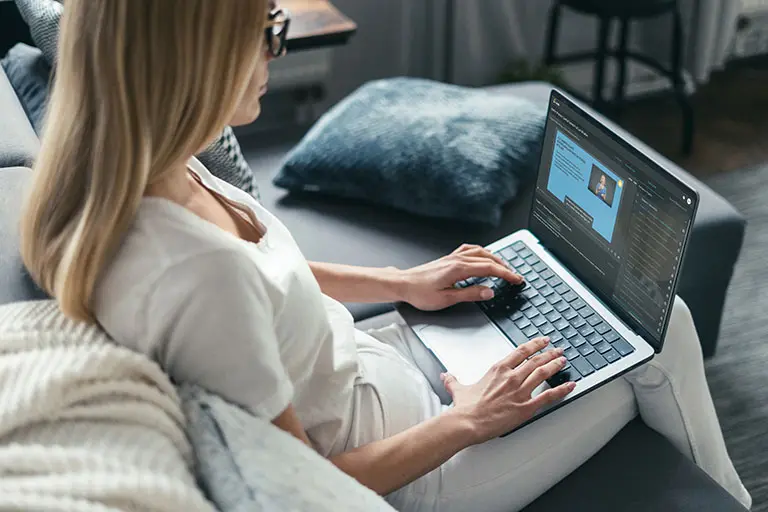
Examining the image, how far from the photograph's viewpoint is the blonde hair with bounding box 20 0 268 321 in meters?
0.77

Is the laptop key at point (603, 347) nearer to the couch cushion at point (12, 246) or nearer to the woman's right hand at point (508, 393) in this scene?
the woman's right hand at point (508, 393)

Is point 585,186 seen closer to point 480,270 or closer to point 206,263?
point 480,270

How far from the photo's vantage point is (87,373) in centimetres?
79

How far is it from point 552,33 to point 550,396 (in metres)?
1.97

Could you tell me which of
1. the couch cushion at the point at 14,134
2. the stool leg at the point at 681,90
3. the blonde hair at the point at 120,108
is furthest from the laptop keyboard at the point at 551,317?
the stool leg at the point at 681,90

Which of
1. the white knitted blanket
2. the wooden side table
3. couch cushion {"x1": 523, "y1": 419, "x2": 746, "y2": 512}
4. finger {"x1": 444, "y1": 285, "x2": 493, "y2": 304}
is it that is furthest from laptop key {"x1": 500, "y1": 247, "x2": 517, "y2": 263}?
the wooden side table

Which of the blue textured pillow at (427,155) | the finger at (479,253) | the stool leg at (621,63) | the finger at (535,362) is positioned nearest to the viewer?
the finger at (535,362)

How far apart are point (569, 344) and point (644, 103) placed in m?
2.16

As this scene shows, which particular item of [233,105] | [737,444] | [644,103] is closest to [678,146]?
[644,103]

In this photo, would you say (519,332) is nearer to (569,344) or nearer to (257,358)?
→ (569,344)

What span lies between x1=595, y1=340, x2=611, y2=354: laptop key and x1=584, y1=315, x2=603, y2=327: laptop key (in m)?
0.04

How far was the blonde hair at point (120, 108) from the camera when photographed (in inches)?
30.2

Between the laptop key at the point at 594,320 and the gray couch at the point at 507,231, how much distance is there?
0.52 feet

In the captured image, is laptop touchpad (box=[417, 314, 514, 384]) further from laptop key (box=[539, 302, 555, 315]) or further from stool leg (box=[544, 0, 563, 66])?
stool leg (box=[544, 0, 563, 66])
